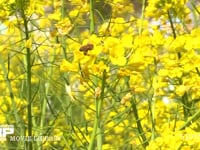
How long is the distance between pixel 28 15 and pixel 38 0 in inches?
4.8

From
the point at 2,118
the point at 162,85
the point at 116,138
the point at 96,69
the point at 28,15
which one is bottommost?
the point at 116,138

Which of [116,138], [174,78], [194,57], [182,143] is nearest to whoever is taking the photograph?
[182,143]

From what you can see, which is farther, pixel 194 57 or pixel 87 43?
pixel 194 57

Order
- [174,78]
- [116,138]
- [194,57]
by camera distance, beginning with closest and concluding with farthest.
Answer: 1. [194,57]
2. [174,78]
3. [116,138]

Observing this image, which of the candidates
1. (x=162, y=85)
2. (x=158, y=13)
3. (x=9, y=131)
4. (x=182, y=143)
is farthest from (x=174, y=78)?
(x=9, y=131)

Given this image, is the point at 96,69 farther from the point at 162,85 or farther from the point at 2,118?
the point at 2,118

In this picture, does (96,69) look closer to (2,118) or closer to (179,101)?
(179,101)

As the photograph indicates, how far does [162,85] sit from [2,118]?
0.96m

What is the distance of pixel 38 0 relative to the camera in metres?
1.69

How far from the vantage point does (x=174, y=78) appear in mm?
1850

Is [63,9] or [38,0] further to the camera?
[63,9]

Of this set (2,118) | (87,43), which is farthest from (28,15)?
(2,118)

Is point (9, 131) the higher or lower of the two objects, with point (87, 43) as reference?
lower

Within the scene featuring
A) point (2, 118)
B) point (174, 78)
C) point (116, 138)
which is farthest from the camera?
point (116, 138)
